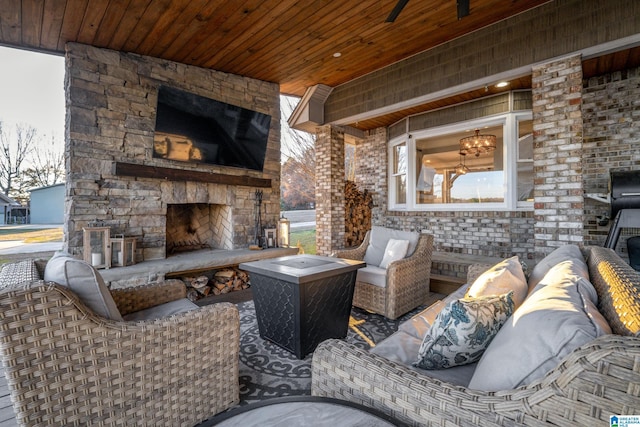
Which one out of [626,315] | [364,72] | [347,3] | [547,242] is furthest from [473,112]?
[626,315]

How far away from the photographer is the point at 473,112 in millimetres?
5043

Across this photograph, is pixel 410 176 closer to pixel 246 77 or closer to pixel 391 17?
pixel 246 77

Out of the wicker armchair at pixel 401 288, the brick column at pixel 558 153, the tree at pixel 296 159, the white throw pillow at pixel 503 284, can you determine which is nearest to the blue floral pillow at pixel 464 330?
the white throw pillow at pixel 503 284

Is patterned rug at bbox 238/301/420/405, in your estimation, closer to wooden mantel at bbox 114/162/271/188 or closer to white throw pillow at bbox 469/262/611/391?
white throw pillow at bbox 469/262/611/391

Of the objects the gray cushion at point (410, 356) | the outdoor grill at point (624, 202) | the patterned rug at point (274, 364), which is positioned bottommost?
the patterned rug at point (274, 364)

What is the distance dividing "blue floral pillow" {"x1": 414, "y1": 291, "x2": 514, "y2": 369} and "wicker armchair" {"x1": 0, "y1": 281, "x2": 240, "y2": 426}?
3.46 ft

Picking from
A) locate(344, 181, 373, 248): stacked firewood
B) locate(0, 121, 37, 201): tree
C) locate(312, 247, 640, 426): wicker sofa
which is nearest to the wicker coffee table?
locate(312, 247, 640, 426): wicker sofa

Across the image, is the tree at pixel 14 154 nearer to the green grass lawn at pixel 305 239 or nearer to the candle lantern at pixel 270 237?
the candle lantern at pixel 270 237

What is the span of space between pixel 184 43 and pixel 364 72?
2.59 meters

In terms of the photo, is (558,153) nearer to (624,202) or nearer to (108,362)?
(624,202)

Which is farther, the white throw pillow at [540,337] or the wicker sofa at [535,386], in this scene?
the white throw pillow at [540,337]

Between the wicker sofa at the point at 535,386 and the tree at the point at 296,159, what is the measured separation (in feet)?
21.1

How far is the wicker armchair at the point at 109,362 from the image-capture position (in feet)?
3.57

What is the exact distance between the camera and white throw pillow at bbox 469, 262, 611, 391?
76 cm
